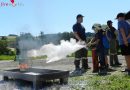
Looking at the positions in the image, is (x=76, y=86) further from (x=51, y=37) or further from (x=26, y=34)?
(x=26, y=34)

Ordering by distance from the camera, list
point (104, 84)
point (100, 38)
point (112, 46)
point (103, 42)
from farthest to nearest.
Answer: point (112, 46)
point (103, 42)
point (100, 38)
point (104, 84)

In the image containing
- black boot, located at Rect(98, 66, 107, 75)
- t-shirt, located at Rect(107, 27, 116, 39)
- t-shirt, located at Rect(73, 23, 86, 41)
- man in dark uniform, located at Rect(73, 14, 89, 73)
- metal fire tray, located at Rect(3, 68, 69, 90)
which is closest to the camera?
metal fire tray, located at Rect(3, 68, 69, 90)

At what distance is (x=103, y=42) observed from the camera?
47.8ft

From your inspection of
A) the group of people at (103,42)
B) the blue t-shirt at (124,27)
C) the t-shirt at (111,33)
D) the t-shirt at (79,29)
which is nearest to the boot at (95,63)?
the group of people at (103,42)

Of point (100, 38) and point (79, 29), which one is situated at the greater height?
point (79, 29)

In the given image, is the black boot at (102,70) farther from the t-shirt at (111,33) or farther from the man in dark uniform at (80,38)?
the t-shirt at (111,33)

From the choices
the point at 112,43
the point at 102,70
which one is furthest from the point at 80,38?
the point at 102,70

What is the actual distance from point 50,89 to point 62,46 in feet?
13.9

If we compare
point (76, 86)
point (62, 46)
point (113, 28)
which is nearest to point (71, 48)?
point (62, 46)

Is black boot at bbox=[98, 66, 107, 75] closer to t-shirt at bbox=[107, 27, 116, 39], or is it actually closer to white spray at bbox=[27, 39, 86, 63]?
white spray at bbox=[27, 39, 86, 63]

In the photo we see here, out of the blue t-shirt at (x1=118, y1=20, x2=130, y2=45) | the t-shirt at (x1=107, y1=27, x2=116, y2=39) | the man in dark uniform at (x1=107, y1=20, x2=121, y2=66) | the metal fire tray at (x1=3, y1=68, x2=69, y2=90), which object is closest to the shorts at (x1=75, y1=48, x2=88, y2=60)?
the man in dark uniform at (x1=107, y1=20, x2=121, y2=66)

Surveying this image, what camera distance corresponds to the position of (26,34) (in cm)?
1836

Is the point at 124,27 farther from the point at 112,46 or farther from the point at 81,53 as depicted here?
the point at 112,46

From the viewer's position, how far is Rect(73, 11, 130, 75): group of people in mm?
12375
